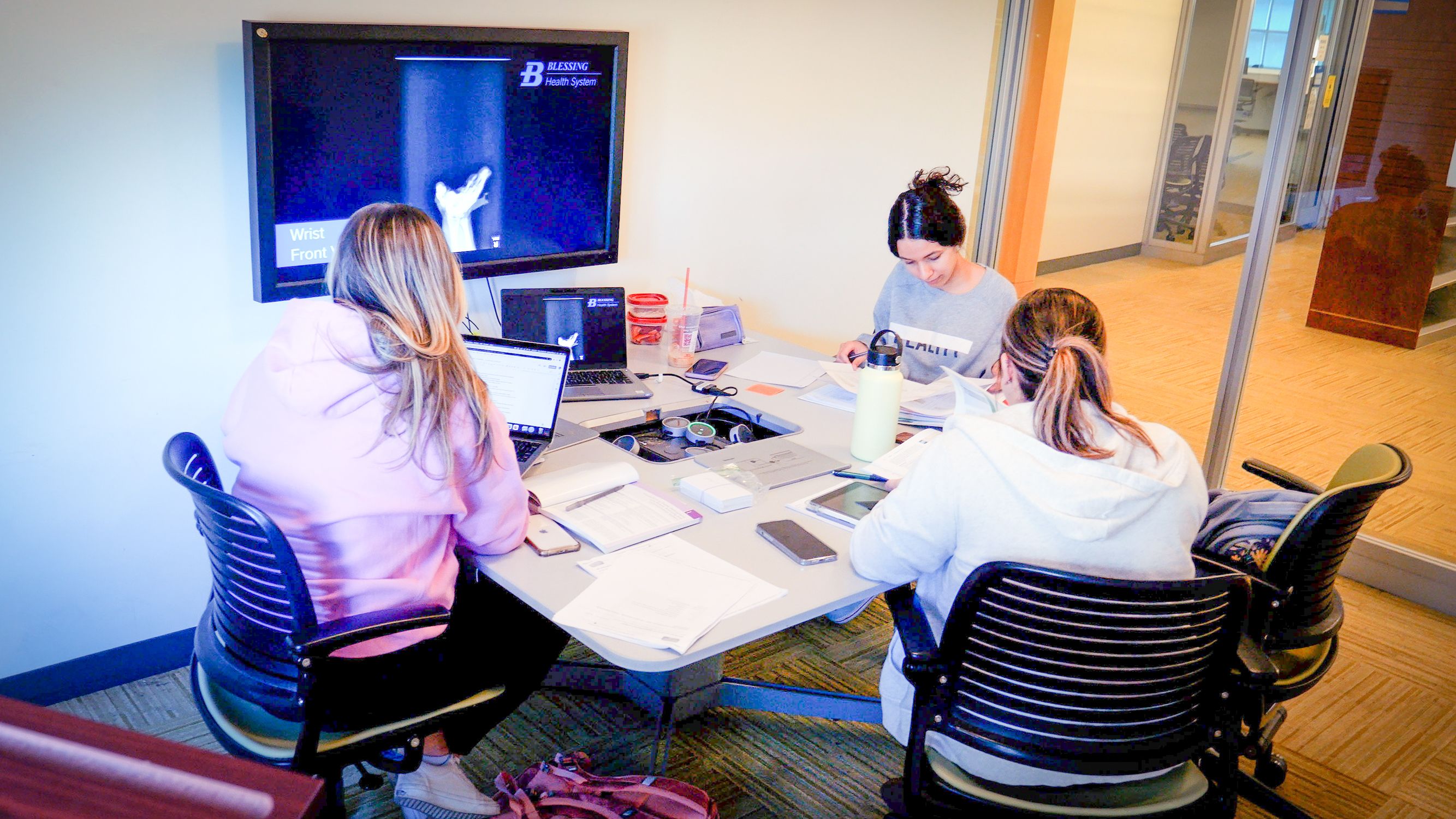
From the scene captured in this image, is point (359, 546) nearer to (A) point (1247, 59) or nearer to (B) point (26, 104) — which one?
(B) point (26, 104)

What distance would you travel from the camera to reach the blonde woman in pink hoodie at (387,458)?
1700mm

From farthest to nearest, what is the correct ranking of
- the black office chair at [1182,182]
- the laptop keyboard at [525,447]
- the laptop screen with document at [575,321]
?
1. the black office chair at [1182,182]
2. the laptop screen with document at [575,321]
3. the laptop keyboard at [525,447]

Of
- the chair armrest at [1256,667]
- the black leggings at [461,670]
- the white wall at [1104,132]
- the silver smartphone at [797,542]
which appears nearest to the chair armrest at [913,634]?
the silver smartphone at [797,542]

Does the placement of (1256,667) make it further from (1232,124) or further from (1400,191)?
(1232,124)

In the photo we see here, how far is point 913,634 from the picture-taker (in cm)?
174

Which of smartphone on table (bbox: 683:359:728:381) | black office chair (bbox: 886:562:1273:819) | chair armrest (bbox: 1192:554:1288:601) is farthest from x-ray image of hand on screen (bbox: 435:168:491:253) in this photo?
chair armrest (bbox: 1192:554:1288:601)

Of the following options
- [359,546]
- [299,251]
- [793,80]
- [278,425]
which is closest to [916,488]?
[359,546]

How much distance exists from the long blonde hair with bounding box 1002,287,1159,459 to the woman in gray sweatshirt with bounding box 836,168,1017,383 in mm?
1002

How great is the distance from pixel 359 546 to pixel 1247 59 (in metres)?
4.04

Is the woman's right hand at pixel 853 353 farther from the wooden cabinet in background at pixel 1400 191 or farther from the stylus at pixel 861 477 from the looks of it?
the wooden cabinet in background at pixel 1400 191

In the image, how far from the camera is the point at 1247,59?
14.1ft

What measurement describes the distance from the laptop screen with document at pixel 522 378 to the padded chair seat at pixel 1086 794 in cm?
105

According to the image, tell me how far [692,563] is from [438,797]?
2.38 ft

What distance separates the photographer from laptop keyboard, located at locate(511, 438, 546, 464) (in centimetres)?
224
